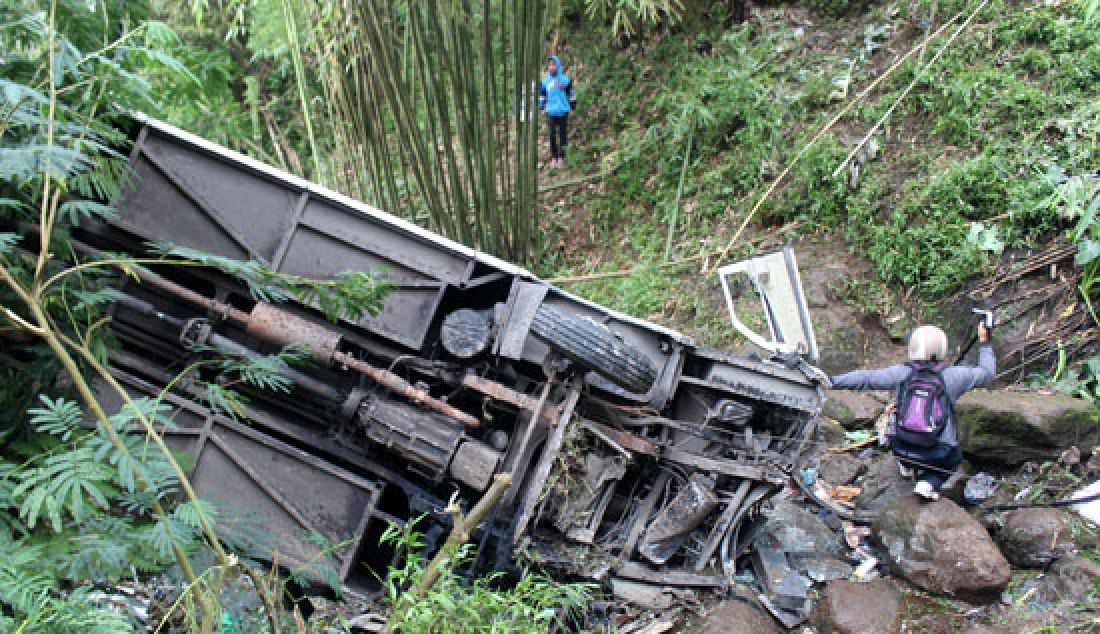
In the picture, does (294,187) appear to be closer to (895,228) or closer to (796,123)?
(895,228)

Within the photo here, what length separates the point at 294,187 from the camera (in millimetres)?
4500

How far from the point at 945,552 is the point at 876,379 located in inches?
A: 37.0

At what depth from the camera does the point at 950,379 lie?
4.37 meters

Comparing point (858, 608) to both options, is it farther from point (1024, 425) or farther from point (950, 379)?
point (1024, 425)

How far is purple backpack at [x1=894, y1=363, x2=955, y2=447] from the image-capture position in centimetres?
426

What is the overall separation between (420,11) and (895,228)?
12.9 feet

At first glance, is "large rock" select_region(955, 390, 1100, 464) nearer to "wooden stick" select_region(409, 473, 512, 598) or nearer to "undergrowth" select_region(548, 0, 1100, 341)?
"undergrowth" select_region(548, 0, 1100, 341)

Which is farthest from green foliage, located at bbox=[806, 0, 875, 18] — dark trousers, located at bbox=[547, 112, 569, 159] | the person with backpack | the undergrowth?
the person with backpack

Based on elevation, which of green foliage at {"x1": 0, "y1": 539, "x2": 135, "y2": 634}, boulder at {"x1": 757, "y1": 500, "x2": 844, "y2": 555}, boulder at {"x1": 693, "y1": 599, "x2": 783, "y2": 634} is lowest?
green foliage at {"x1": 0, "y1": 539, "x2": 135, "y2": 634}

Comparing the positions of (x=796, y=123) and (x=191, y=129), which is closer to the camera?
(x=191, y=129)

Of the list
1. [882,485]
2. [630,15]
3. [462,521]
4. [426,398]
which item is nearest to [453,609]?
[462,521]

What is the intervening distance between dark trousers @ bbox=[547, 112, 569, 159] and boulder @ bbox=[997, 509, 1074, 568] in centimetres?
591

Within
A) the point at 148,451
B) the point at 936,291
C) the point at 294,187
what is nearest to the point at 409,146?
the point at 294,187

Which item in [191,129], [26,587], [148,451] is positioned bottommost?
[26,587]
